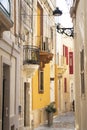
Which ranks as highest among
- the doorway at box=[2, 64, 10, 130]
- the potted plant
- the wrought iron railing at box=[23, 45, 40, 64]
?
the wrought iron railing at box=[23, 45, 40, 64]

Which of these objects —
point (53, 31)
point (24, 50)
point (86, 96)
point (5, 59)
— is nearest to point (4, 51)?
point (5, 59)

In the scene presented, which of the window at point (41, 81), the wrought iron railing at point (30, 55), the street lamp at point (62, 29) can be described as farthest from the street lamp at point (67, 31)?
the window at point (41, 81)

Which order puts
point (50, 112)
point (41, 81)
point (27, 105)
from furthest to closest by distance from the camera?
point (50, 112) → point (41, 81) → point (27, 105)

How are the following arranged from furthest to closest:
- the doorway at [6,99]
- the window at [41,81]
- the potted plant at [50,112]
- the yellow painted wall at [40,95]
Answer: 1. the potted plant at [50,112]
2. the window at [41,81]
3. the yellow painted wall at [40,95]
4. the doorway at [6,99]

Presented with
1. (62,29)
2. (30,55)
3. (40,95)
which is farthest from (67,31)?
(40,95)

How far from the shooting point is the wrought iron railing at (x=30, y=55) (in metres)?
19.8

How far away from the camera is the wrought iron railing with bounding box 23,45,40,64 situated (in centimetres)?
1984

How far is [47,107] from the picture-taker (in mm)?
27297

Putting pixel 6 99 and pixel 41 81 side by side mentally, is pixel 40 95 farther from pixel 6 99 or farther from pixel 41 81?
pixel 6 99

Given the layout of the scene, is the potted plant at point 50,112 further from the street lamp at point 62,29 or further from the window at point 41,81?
the street lamp at point 62,29

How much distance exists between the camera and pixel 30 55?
20594 mm

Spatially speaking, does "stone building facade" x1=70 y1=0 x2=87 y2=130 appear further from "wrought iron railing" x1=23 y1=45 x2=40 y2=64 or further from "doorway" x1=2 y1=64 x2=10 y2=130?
"wrought iron railing" x1=23 y1=45 x2=40 y2=64

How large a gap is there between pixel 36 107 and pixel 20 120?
22.1 feet

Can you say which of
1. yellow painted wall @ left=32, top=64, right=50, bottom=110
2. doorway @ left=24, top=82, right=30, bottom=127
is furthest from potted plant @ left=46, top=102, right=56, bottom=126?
doorway @ left=24, top=82, right=30, bottom=127
